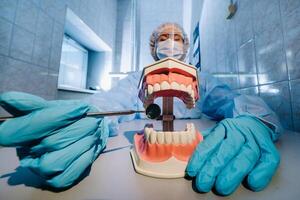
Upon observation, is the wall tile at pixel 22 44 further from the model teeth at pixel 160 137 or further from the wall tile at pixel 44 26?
the model teeth at pixel 160 137

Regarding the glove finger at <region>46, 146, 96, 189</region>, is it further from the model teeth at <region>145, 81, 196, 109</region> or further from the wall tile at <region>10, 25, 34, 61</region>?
the wall tile at <region>10, 25, 34, 61</region>

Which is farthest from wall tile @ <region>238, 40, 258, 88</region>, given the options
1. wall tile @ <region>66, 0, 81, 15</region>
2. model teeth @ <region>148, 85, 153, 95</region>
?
wall tile @ <region>66, 0, 81, 15</region>

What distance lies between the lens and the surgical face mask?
52 centimetres

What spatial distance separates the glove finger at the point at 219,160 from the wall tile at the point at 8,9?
4.64ft

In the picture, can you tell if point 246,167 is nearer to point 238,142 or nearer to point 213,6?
point 238,142

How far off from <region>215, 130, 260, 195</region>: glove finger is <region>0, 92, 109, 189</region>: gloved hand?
285 mm

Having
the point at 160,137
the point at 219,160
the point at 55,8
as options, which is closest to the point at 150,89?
the point at 160,137

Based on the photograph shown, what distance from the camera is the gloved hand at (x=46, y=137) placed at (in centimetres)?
25

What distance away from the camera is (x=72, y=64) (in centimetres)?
230

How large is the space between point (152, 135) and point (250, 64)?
0.93 metres

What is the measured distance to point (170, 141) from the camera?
1.11ft

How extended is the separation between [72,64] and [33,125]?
2.37 metres

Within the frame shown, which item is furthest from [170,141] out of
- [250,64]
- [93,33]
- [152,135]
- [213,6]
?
[93,33]

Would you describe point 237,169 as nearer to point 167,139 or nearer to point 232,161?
point 232,161
